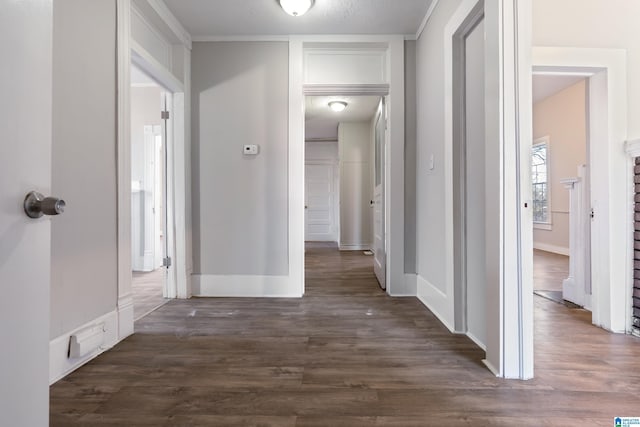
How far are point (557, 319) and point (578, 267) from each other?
57 cm

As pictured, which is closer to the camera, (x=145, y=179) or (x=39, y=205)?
(x=39, y=205)

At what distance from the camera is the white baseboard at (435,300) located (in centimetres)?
231

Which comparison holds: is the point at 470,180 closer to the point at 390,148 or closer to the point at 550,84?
the point at 390,148

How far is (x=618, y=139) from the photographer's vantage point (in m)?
2.25

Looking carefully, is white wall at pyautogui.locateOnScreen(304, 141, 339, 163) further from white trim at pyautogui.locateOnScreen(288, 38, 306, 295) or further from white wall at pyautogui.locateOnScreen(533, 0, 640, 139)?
white wall at pyautogui.locateOnScreen(533, 0, 640, 139)

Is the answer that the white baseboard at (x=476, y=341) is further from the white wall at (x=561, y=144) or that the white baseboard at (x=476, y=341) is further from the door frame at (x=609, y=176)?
the white wall at (x=561, y=144)

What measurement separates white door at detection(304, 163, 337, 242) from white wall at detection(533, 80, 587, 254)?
14.2 ft

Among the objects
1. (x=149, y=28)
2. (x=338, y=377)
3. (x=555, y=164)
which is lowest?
(x=338, y=377)

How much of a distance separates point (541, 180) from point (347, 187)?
3.77 m

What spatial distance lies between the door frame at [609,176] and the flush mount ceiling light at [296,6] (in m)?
1.62

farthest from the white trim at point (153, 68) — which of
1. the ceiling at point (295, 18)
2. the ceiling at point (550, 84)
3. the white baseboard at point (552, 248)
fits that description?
the white baseboard at point (552, 248)


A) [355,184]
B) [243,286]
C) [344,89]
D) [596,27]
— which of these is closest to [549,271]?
[596,27]

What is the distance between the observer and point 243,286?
3189mm

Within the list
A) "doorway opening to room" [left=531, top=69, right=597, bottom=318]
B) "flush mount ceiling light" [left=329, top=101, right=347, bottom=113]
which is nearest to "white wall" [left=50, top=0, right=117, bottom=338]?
"doorway opening to room" [left=531, top=69, right=597, bottom=318]
